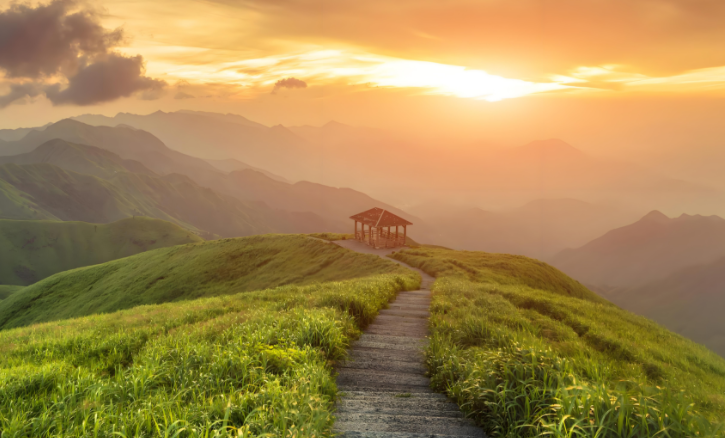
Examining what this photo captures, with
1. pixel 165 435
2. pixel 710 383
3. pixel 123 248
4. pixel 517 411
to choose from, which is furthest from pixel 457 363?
pixel 123 248

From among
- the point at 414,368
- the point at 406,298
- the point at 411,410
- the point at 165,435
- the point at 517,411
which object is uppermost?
the point at 165,435

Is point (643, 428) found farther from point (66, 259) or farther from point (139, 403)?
point (66, 259)

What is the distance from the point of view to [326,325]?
7219mm

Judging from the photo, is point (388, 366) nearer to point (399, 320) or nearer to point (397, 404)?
point (397, 404)

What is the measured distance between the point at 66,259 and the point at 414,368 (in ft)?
699

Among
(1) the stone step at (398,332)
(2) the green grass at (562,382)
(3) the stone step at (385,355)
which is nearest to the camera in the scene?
(2) the green grass at (562,382)

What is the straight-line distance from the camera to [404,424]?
4457 millimetres

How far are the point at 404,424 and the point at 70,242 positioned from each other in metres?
221

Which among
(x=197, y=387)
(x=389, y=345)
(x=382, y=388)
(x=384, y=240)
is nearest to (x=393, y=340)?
(x=389, y=345)

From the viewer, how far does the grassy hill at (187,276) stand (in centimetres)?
4356

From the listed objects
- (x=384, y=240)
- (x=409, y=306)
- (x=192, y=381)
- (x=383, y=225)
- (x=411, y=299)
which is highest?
(x=192, y=381)

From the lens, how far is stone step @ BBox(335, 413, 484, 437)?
171 inches

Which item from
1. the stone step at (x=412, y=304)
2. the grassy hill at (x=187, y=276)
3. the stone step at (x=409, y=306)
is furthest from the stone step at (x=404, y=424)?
the grassy hill at (x=187, y=276)

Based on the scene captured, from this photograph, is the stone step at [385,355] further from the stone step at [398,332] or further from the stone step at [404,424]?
the stone step at [404,424]
